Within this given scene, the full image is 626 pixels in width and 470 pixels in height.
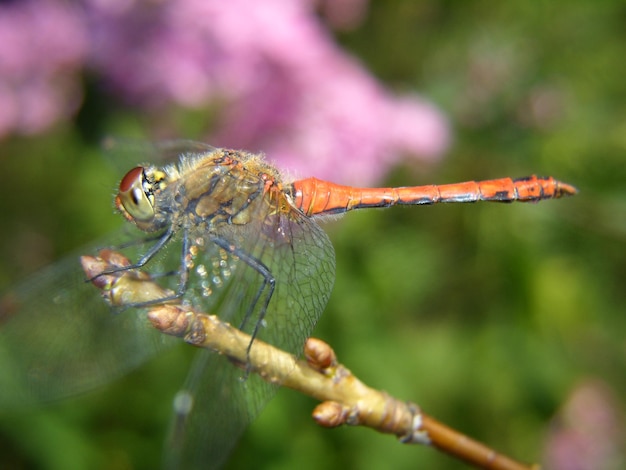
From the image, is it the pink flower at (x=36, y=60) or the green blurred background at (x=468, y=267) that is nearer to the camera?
the green blurred background at (x=468, y=267)

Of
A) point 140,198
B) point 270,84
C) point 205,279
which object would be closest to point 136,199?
point 140,198

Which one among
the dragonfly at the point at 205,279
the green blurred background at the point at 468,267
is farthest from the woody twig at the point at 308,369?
the green blurred background at the point at 468,267

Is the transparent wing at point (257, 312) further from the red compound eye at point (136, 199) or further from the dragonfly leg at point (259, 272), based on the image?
the red compound eye at point (136, 199)

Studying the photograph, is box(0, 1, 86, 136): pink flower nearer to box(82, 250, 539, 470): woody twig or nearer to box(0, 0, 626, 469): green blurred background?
box(0, 0, 626, 469): green blurred background

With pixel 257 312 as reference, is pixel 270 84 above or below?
above

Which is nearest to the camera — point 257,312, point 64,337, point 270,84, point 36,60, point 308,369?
point 308,369

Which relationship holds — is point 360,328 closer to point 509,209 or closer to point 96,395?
point 509,209

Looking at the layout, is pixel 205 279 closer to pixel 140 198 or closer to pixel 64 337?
pixel 140 198
